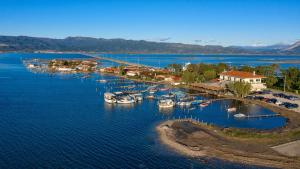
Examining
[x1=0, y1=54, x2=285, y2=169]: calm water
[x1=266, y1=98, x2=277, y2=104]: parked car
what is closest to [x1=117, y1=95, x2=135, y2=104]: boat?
[x1=0, y1=54, x2=285, y2=169]: calm water

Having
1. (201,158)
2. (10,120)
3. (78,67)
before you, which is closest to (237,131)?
(201,158)

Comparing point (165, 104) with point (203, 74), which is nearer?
point (165, 104)

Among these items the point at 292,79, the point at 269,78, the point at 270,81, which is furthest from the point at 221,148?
the point at 269,78

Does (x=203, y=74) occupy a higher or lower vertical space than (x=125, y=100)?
higher

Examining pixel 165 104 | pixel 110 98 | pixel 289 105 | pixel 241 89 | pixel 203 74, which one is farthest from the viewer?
pixel 203 74

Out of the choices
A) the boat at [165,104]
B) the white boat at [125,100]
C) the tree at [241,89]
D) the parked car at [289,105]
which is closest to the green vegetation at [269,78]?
the tree at [241,89]

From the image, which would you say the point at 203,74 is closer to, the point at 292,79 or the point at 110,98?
the point at 292,79

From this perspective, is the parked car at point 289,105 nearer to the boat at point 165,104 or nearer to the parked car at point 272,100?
the parked car at point 272,100
